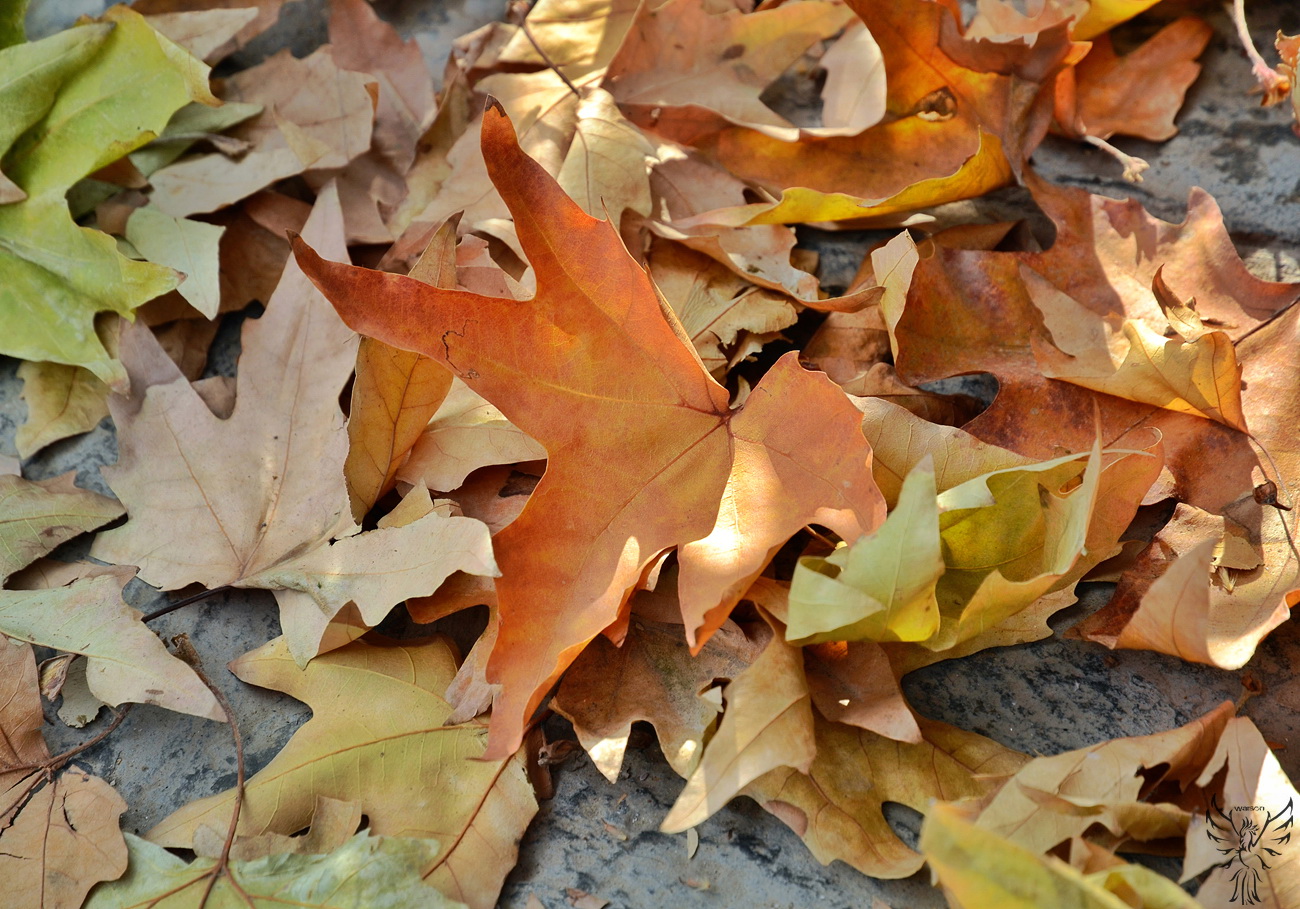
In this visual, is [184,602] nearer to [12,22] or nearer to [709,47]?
[12,22]

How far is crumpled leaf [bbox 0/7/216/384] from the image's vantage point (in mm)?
1169

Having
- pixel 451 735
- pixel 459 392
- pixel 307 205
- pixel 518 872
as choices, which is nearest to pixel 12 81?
pixel 307 205

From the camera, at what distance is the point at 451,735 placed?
881 millimetres

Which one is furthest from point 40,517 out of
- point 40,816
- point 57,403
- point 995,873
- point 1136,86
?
point 1136,86

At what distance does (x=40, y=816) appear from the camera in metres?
0.89

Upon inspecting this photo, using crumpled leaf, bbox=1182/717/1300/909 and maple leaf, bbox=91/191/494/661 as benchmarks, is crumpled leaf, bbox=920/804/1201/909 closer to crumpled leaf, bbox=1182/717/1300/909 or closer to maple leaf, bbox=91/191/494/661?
crumpled leaf, bbox=1182/717/1300/909

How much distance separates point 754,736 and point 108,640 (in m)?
0.63

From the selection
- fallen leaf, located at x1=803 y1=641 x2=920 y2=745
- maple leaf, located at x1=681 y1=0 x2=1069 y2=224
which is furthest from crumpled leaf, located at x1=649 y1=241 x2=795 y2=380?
fallen leaf, located at x1=803 y1=641 x2=920 y2=745

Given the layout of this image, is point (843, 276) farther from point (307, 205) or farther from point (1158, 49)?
point (307, 205)

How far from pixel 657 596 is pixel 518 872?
27 cm

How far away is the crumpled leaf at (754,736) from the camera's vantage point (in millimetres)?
707

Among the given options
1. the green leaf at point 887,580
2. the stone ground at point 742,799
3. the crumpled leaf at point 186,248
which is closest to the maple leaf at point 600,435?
the green leaf at point 887,580

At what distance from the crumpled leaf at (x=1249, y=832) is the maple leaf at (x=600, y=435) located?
326 mm

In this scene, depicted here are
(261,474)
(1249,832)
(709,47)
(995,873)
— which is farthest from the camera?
(709,47)
